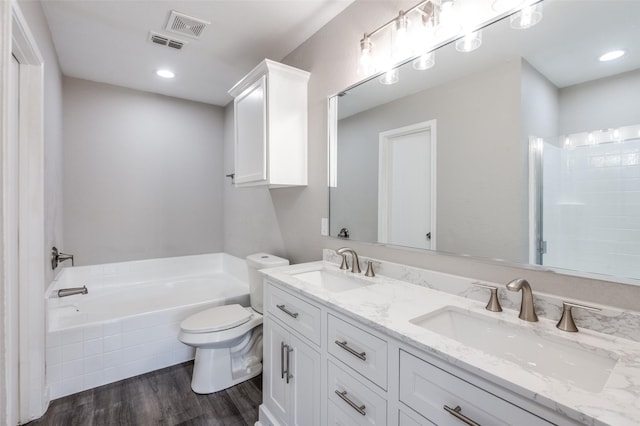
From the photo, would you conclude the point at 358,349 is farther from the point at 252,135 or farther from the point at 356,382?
the point at 252,135

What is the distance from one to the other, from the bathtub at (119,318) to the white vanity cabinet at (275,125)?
1.27 metres

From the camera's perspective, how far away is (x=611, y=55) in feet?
3.11

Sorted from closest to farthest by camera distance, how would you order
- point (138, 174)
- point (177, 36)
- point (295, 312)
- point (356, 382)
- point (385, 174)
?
point (356, 382) → point (295, 312) → point (385, 174) → point (177, 36) → point (138, 174)

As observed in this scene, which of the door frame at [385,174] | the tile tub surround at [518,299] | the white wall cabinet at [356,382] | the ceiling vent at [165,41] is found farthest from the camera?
the ceiling vent at [165,41]

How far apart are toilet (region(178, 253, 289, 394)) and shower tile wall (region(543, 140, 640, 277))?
1659 millimetres

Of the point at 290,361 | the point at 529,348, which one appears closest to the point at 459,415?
the point at 529,348

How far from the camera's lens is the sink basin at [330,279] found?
167cm

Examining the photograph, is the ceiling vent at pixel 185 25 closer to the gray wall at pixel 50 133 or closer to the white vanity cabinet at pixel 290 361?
the gray wall at pixel 50 133

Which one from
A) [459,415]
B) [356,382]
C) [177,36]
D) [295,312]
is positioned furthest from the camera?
[177,36]

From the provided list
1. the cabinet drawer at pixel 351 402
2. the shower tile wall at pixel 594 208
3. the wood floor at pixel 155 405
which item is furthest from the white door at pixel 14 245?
the shower tile wall at pixel 594 208

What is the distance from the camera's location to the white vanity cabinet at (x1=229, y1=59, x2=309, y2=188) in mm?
2045

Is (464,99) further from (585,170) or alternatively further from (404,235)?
(404,235)

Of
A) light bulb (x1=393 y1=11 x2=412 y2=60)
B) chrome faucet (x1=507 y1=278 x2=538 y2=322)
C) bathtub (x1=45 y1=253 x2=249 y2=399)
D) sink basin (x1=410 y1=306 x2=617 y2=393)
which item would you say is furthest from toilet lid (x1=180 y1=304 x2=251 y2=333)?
light bulb (x1=393 y1=11 x2=412 y2=60)

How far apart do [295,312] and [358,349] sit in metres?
0.43
